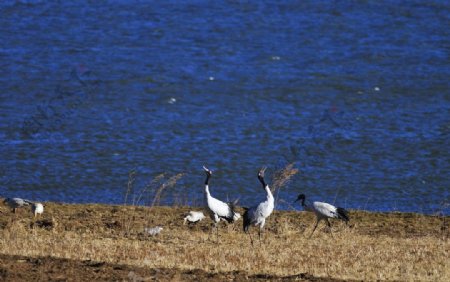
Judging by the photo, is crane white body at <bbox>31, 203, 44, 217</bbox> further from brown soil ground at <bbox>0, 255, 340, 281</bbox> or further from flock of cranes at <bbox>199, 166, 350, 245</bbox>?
brown soil ground at <bbox>0, 255, 340, 281</bbox>

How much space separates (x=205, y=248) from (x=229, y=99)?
18675 millimetres

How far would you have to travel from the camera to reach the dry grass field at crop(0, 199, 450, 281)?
506 inches

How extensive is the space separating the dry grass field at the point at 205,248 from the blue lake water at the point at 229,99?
3333mm

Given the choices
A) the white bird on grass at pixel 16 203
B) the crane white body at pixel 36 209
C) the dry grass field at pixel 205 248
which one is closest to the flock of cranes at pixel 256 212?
the dry grass field at pixel 205 248

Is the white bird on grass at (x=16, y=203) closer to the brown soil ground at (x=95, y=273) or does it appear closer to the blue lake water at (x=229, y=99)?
the brown soil ground at (x=95, y=273)

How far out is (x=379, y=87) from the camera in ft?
116

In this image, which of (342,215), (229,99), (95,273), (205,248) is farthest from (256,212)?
(229,99)

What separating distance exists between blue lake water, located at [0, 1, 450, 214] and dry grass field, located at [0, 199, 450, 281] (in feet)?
10.9

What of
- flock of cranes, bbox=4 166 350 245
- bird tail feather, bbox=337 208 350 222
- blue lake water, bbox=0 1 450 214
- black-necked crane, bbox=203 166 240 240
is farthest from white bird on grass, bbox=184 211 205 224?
blue lake water, bbox=0 1 450 214

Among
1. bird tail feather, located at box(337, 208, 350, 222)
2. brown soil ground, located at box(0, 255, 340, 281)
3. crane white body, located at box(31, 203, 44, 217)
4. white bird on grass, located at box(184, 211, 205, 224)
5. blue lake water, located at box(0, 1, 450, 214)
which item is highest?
brown soil ground, located at box(0, 255, 340, 281)

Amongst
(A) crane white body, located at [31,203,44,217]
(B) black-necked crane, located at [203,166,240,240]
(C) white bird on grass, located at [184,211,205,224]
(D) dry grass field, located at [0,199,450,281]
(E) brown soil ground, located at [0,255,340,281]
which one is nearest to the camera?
(E) brown soil ground, located at [0,255,340,281]

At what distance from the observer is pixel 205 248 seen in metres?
15.3

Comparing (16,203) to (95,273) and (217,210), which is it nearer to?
(217,210)

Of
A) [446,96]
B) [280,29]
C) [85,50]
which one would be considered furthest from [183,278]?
[280,29]
